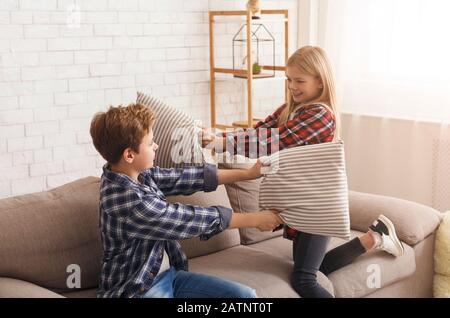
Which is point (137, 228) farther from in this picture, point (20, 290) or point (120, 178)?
point (20, 290)

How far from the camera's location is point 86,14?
3.71 metres

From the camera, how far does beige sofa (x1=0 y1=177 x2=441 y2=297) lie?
221cm

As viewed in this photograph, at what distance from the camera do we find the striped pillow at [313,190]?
7.62 feet

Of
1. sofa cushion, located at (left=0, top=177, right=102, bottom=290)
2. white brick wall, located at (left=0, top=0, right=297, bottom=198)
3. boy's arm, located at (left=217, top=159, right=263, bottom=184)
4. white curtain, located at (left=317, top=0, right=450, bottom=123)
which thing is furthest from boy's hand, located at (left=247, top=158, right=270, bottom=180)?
white curtain, located at (left=317, top=0, right=450, bottom=123)

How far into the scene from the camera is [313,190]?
2.33 metres

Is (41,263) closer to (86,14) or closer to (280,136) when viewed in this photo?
(280,136)

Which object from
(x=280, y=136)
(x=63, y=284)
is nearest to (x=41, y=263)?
(x=63, y=284)

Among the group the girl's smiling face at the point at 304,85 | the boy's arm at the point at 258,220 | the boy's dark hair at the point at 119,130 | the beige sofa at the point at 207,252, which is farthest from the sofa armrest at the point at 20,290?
the girl's smiling face at the point at 304,85

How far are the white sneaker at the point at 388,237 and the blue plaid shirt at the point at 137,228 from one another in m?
0.82

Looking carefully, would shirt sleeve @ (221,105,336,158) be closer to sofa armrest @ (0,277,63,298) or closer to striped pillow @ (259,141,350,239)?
striped pillow @ (259,141,350,239)

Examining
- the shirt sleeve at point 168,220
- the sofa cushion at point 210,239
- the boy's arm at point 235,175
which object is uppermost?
the boy's arm at point 235,175

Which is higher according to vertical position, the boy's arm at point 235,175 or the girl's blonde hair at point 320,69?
the girl's blonde hair at point 320,69

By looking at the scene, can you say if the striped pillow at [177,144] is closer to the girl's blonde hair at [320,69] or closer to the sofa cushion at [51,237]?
the sofa cushion at [51,237]

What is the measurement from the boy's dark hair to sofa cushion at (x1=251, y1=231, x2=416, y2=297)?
0.90 metres
